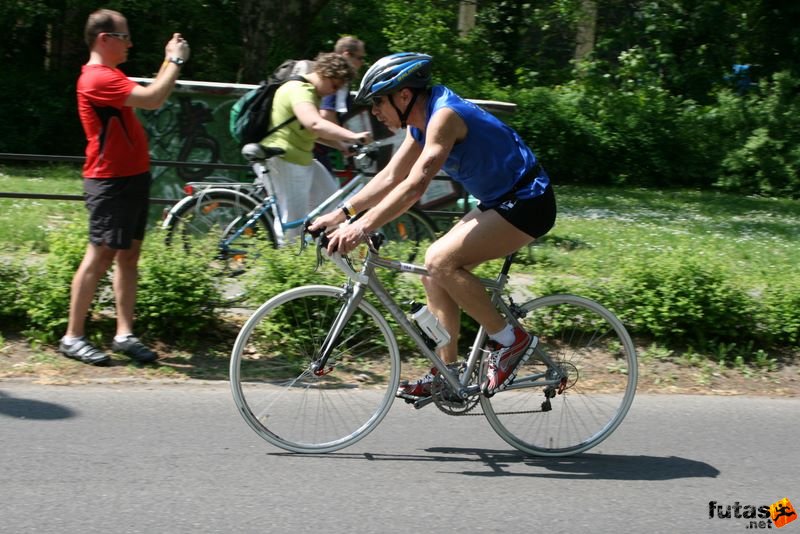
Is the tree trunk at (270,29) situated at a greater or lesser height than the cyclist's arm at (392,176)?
greater

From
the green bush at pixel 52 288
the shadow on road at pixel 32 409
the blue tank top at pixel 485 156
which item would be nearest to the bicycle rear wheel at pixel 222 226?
the green bush at pixel 52 288

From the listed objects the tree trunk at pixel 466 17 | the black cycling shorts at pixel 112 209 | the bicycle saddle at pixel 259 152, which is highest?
the tree trunk at pixel 466 17

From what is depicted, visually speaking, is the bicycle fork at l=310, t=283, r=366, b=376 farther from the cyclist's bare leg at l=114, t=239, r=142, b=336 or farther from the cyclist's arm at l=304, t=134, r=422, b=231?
the cyclist's bare leg at l=114, t=239, r=142, b=336

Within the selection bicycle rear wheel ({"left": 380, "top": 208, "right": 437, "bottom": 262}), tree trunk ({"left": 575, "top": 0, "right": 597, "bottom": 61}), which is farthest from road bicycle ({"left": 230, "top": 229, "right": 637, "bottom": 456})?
tree trunk ({"left": 575, "top": 0, "right": 597, "bottom": 61})

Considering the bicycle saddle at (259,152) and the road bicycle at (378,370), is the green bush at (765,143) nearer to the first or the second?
the bicycle saddle at (259,152)

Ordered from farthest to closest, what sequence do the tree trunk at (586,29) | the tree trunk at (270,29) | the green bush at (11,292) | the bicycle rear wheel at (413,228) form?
the tree trunk at (586,29), the tree trunk at (270,29), the bicycle rear wheel at (413,228), the green bush at (11,292)

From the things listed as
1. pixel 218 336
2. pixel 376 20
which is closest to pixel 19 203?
pixel 218 336

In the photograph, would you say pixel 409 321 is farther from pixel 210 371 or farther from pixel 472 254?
pixel 210 371

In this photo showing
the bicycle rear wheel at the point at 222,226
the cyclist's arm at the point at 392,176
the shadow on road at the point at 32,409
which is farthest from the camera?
the bicycle rear wheel at the point at 222,226

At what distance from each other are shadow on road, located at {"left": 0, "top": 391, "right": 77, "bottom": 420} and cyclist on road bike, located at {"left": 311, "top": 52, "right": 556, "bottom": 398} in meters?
1.79

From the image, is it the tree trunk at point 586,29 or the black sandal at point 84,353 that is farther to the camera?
the tree trunk at point 586,29

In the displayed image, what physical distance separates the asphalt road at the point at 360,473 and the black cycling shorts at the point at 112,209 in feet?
2.86

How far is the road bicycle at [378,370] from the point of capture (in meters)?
4.84

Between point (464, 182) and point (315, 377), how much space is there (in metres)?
1.17
